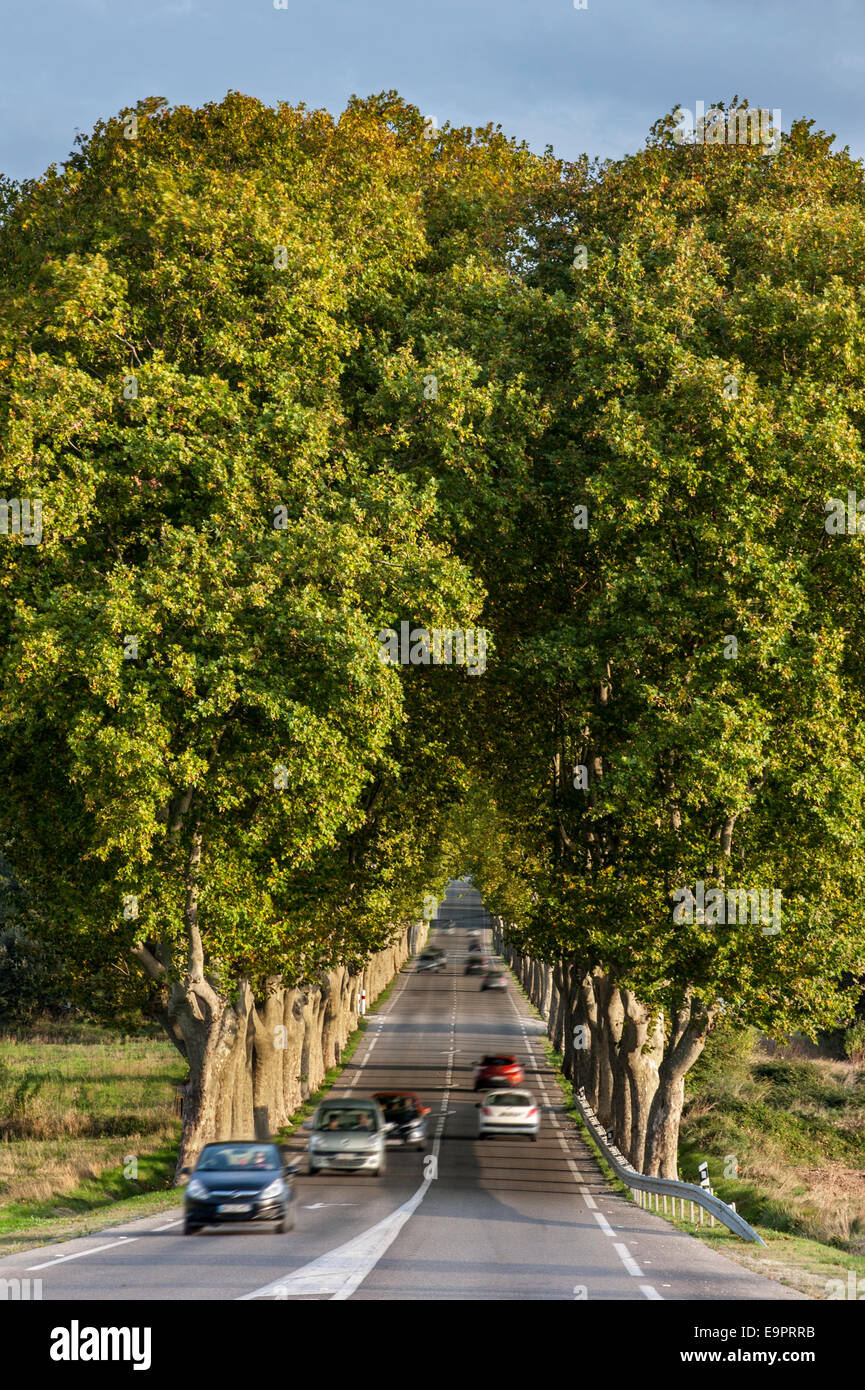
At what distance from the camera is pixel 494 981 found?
107 m

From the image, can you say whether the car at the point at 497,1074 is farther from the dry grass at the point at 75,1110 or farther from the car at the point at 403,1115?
the dry grass at the point at 75,1110

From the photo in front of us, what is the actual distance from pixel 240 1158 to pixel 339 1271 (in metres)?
4.99

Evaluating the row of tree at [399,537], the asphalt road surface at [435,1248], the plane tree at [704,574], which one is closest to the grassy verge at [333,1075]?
the asphalt road surface at [435,1248]

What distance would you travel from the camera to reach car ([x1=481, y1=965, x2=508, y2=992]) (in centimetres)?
10513

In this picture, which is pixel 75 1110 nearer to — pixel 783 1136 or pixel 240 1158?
pixel 783 1136

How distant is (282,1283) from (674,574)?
15597 mm

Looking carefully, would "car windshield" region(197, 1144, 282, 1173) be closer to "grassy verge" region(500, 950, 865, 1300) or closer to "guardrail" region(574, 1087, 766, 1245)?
"grassy verge" region(500, 950, 865, 1300)

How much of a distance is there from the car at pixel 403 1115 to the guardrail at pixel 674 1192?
4941 millimetres

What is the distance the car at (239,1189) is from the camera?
1838 centimetres

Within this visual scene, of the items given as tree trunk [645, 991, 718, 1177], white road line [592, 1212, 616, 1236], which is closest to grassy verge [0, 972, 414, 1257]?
white road line [592, 1212, 616, 1236]

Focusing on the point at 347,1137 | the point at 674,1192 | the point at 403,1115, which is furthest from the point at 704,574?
the point at 403,1115

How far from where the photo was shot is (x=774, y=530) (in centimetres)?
2566
